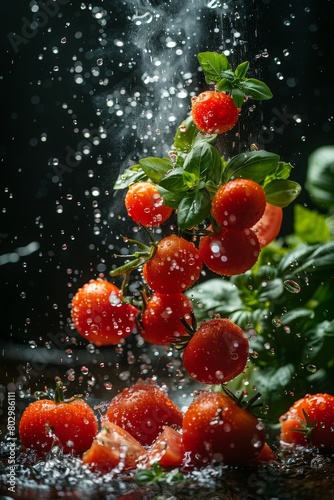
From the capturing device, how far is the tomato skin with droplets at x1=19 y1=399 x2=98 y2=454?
530 millimetres

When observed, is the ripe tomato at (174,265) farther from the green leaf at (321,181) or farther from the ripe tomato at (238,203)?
the green leaf at (321,181)

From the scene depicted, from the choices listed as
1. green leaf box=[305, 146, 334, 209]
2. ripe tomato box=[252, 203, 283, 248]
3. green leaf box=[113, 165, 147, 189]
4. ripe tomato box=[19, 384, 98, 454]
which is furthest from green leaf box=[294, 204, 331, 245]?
ripe tomato box=[19, 384, 98, 454]

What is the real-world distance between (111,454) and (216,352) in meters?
0.11

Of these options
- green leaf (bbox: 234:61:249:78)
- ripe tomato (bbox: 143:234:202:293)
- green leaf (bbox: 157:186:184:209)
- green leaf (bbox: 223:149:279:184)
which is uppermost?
green leaf (bbox: 234:61:249:78)

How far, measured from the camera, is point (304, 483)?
47 centimetres

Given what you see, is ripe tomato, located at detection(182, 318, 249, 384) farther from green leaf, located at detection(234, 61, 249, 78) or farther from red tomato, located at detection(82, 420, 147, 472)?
green leaf, located at detection(234, 61, 249, 78)

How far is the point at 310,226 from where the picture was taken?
2.58 ft

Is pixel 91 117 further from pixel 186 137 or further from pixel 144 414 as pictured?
pixel 144 414

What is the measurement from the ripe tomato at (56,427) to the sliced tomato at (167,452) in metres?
0.07

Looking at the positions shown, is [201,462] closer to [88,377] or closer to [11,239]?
[88,377]

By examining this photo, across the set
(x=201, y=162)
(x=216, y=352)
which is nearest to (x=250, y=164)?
(x=201, y=162)

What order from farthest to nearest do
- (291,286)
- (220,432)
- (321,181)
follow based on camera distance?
(321,181) → (291,286) → (220,432)

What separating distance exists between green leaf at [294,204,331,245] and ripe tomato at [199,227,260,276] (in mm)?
269

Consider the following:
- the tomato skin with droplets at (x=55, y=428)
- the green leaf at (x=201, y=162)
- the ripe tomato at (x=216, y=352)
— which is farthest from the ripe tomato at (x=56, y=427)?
the green leaf at (x=201, y=162)
